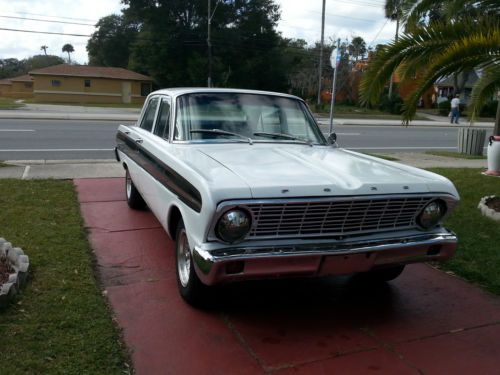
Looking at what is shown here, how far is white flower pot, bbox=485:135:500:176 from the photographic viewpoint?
9.61 metres

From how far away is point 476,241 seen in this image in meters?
5.68

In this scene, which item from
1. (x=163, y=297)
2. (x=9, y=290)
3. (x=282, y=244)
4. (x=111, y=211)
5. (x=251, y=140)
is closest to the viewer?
(x=282, y=244)

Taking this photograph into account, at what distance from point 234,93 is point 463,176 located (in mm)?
6248

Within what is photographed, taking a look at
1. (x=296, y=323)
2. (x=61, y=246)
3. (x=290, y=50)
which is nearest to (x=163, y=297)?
(x=296, y=323)

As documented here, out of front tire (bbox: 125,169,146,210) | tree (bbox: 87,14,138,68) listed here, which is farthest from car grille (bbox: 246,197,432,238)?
tree (bbox: 87,14,138,68)

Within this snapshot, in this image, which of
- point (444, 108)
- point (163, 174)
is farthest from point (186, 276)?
point (444, 108)

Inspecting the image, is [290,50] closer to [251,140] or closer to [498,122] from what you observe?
[498,122]

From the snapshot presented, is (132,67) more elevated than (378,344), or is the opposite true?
(132,67)

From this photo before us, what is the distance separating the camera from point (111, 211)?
664cm

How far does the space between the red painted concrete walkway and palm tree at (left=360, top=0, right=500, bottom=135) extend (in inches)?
104

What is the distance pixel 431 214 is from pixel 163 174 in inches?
84.8

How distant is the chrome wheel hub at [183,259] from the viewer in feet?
12.8

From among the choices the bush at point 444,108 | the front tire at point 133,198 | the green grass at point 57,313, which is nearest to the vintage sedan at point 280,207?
the green grass at point 57,313

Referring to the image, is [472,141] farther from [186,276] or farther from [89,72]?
[89,72]
